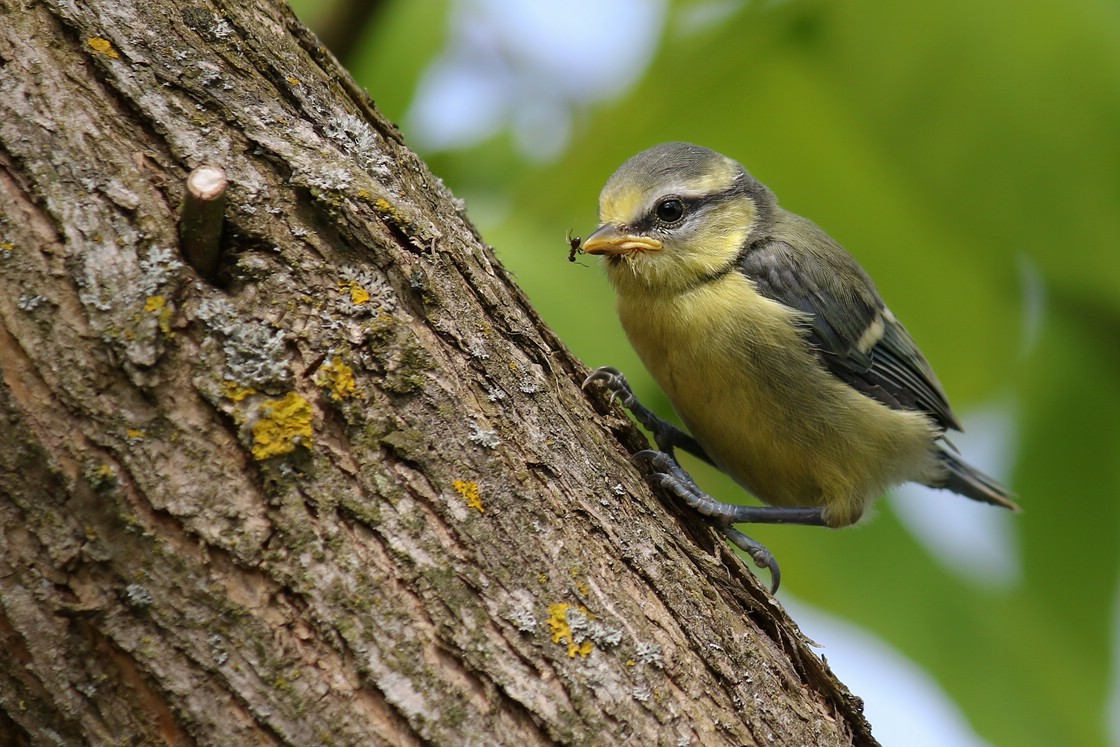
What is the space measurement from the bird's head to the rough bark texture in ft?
4.29

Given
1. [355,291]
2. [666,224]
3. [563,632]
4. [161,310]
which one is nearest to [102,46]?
[161,310]

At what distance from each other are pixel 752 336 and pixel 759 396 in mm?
204

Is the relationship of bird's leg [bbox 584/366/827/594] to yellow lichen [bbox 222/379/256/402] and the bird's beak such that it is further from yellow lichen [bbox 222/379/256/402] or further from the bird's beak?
yellow lichen [bbox 222/379/256/402]

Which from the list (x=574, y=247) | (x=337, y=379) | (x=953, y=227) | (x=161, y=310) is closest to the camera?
(x=161, y=310)

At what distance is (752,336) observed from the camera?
340 centimetres

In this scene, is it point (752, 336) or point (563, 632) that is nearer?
point (563, 632)

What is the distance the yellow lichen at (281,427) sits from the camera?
1.87 metres

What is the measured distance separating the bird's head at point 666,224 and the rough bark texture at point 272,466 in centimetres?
131

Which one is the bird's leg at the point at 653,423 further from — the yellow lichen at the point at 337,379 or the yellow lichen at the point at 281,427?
the yellow lichen at the point at 281,427

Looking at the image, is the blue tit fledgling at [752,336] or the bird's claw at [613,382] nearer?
the bird's claw at [613,382]

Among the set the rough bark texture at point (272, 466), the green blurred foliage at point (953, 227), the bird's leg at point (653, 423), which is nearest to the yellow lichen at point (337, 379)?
the rough bark texture at point (272, 466)

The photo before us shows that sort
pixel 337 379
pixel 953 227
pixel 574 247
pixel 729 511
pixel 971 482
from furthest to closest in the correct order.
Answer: pixel 971 482, pixel 574 247, pixel 953 227, pixel 729 511, pixel 337 379

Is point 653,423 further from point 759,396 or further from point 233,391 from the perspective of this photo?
point 233,391

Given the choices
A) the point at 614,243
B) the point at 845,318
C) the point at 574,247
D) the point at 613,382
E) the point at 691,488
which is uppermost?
the point at 845,318
